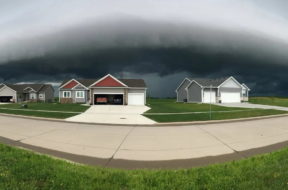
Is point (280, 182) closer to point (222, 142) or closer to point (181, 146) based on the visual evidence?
point (181, 146)

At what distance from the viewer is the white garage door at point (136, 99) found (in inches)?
1524

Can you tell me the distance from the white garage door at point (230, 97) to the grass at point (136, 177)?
44.4 meters

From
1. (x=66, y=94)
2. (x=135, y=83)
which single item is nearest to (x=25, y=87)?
(x=66, y=94)

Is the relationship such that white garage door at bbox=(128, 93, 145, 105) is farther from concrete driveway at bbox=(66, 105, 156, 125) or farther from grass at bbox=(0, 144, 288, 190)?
grass at bbox=(0, 144, 288, 190)

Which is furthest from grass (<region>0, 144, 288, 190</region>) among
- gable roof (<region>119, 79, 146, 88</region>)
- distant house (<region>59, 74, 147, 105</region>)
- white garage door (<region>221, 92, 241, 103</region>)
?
white garage door (<region>221, 92, 241, 103</region>)

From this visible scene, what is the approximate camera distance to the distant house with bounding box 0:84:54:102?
60.2m

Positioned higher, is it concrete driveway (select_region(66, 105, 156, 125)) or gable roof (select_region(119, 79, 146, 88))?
gable roof (select_region(119, 79, 146, 88))

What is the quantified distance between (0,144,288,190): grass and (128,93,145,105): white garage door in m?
33.3

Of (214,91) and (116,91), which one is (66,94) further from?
(214,91)

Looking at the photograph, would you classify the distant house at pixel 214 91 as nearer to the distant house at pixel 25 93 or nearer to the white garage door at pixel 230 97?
the white garage door at pixel 230 97

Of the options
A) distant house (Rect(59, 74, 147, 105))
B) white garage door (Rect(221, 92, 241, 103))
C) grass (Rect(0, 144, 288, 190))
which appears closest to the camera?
grass (Rect(0, 144, 288, 190))

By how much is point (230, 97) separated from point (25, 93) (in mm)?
59638

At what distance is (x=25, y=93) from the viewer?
6322 centimetres

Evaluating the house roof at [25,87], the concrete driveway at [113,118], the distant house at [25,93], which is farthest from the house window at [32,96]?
the concrete driveway at [113,118]
